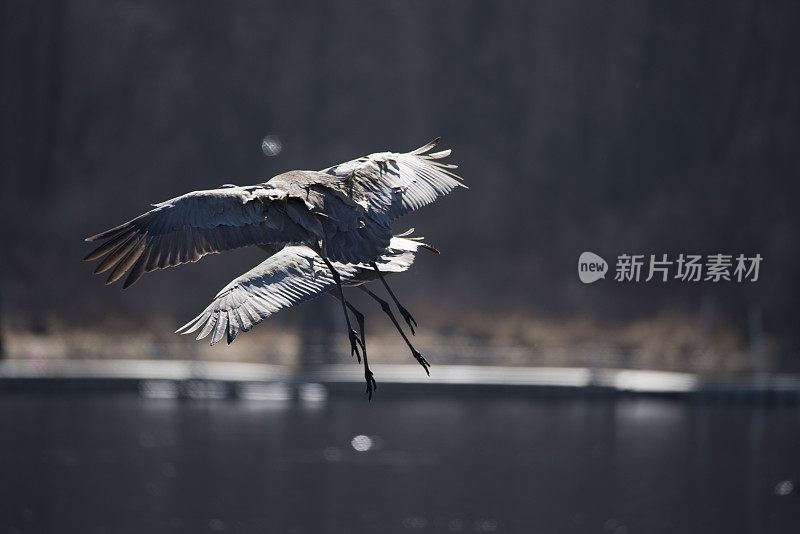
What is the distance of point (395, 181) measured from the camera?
36.1ft

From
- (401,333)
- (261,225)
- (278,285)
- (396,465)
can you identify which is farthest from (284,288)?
(396,465)

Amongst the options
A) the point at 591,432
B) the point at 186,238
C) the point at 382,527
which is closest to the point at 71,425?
the point at 382,527

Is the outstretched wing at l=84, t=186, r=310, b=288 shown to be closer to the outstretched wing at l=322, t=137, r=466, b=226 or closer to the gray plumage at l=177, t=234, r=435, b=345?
the gray plumage at l=177, t=234, r=435, b=345

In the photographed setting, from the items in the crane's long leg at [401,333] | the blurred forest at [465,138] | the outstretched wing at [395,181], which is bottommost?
the crane's long leg at [401,333]

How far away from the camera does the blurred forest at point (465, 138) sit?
68.4 metres

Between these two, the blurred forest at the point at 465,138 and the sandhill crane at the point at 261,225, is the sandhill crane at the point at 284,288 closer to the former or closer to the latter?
the sandhill crane at the point at 261,225

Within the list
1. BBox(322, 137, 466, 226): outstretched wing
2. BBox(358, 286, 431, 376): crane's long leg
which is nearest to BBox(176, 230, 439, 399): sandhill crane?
BBox(358, 286, 431, 376): crane's long leg

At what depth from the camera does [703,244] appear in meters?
69.4

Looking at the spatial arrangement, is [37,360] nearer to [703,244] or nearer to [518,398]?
[518,398]

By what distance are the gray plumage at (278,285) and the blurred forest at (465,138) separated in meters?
54.7

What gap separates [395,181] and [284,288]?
1380 millimetres

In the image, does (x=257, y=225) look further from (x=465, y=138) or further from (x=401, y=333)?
(x=465, y=138)

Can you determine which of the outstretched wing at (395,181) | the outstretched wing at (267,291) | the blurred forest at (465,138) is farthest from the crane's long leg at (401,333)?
the blurred forest at (465,138)

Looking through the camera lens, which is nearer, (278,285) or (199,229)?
(199,229)
